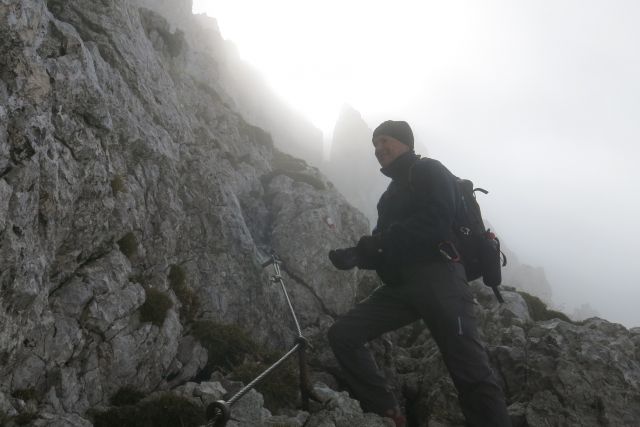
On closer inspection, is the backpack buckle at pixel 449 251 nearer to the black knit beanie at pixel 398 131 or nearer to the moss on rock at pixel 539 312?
the black knit beanie at pixel 398 131

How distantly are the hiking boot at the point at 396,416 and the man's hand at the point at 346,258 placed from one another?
118 inches

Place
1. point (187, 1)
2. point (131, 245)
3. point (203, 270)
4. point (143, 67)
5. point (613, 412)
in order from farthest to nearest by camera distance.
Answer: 1. point (187, 1)
2. point (143, 67)
3. point (203, 270)
4. point (131, 245)
5. point (613, 412)

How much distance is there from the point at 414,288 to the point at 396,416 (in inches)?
104

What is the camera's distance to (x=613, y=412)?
8.91 meters

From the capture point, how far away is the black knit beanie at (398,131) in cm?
903

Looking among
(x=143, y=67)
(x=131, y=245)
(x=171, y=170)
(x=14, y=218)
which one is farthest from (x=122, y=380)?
(x=143, y=67)

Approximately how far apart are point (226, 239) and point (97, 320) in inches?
278

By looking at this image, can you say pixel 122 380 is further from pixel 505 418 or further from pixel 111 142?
pixel 505 418

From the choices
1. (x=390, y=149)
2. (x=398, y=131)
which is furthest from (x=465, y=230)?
(x=398, y=131)

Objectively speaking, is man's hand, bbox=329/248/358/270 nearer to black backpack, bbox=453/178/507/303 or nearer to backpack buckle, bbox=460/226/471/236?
black backpack, bbox=453/178/507/303

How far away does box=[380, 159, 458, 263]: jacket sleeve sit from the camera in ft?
24.5

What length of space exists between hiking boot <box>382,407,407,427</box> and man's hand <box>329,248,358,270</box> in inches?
118

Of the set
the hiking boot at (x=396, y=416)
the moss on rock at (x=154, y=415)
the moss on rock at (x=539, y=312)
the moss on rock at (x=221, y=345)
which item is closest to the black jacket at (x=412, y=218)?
the hiking boot at (x=396, y=416)

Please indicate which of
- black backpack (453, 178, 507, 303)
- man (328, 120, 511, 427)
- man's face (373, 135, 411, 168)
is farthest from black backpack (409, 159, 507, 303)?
man's face (373, 135, 411, 168)
